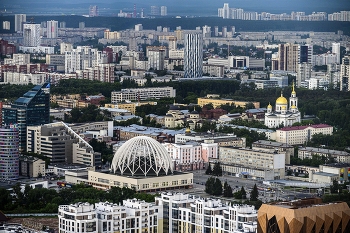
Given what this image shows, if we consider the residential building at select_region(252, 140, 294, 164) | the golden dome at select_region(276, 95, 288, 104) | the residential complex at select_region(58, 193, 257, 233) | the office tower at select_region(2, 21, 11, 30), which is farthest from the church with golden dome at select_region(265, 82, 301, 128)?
the office tower at select_region(2, 21, 11, 30)

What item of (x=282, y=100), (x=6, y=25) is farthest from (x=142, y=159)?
(x=6, y=25)

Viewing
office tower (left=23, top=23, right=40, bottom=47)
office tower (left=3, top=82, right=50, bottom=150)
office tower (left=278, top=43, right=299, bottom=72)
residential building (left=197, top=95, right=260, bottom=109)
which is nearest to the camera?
office tower (left=3, top=82, right=50, bottom=150)

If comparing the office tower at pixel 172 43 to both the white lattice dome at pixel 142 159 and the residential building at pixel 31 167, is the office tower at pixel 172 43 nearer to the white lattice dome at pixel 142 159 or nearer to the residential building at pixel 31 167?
the residential building at pixel 31 167

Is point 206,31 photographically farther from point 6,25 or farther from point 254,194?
point 254,194

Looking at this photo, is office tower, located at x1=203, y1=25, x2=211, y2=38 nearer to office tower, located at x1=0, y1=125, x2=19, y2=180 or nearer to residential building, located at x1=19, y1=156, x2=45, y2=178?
residential building, located at x1=19, y1=156, x2=45, y2=178

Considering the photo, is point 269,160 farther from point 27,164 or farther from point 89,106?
point 89,106

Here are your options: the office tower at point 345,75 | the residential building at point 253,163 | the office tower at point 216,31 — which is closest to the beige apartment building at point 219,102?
the office tower at point 345,75
